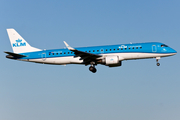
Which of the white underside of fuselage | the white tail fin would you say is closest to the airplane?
the white underside of fuselage

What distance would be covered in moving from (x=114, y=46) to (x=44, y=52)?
11.7 meters

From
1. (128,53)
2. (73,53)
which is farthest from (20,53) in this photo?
(128,53)

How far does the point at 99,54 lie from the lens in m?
47.0

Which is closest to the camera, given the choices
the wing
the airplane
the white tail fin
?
the wing

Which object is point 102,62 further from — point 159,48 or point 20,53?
point 20,53

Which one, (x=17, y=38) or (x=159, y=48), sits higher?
(x=17, y=38)

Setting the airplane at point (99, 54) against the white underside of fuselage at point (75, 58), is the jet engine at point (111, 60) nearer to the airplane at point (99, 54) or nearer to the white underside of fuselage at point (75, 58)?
the airplane at point (99, 54)

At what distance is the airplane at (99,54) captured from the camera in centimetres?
4597

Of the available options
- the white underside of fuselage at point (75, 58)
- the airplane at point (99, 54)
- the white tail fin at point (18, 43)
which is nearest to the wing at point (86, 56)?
the airplane at point (99, 54)

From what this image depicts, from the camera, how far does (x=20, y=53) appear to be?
5109 cm

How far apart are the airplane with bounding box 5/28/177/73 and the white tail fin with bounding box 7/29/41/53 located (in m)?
1.34

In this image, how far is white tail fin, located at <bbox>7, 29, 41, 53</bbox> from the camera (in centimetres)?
5142

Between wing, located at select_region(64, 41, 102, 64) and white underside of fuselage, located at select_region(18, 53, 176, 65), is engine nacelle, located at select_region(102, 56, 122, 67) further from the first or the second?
wing, located at select_region(64, 41, 102, 64)

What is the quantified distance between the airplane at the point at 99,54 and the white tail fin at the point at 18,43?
134 cm
